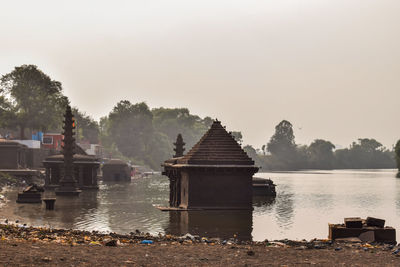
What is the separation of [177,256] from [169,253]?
636 mm

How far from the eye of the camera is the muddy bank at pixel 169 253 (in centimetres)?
1811

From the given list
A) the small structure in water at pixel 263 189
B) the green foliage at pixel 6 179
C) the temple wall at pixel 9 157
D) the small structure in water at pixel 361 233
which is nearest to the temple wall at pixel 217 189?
the small structure in water at pixel 361 233

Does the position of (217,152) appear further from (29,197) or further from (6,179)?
(6,179)

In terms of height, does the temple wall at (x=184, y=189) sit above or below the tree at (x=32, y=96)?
below

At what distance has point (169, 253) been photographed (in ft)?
66.7

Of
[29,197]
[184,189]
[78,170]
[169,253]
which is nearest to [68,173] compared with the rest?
[78,170]

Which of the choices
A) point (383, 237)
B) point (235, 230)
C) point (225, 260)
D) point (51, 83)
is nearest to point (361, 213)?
point (235, 230)

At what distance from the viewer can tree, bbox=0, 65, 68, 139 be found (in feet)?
385

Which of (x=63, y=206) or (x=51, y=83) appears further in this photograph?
(x=51, y=83)

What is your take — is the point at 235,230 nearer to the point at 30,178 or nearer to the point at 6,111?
the point at 30,178

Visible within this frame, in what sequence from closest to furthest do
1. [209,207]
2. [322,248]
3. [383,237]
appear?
1. [322,248]
2. [383,237]
3. [209,207]

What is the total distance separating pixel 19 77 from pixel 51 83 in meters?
6.32

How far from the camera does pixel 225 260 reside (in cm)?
1925

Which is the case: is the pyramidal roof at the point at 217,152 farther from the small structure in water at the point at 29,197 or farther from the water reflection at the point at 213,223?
the small structure in water at the point at 29,197
